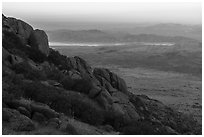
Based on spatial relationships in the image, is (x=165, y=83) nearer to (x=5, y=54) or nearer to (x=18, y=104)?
(x=5, y=54)

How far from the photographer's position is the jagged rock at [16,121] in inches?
369

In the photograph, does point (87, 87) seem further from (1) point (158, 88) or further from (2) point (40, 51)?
(1) point (158, 88)

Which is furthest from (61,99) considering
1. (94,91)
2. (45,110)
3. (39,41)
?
(39,41)

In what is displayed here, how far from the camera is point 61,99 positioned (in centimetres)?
1166

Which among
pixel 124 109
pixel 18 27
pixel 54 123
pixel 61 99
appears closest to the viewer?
pixel 54 123

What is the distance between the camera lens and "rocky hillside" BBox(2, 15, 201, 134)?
1013 cm

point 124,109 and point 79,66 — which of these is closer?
point 124,109

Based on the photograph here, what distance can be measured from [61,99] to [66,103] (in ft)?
0.84

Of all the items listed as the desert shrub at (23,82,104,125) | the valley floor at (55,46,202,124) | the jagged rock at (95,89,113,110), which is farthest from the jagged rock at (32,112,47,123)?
the valley floor at (55,46,202,124)

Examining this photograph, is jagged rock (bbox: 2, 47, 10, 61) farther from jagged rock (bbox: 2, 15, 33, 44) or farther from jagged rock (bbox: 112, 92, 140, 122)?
jagged rock (bbox: 112, 92, 140, 122)

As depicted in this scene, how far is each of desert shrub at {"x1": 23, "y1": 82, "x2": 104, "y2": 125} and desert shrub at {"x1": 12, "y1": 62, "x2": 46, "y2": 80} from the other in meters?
1.29

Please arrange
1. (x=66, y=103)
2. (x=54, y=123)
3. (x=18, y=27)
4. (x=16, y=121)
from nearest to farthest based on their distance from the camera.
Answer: (x=16, y=121)
(x=54, y=123)
(x=66, y=103)
(x=18, y=27)

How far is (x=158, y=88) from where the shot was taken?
1200 inches

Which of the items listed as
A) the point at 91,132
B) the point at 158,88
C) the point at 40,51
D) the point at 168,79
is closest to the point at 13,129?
Answer: the point at 91,132
